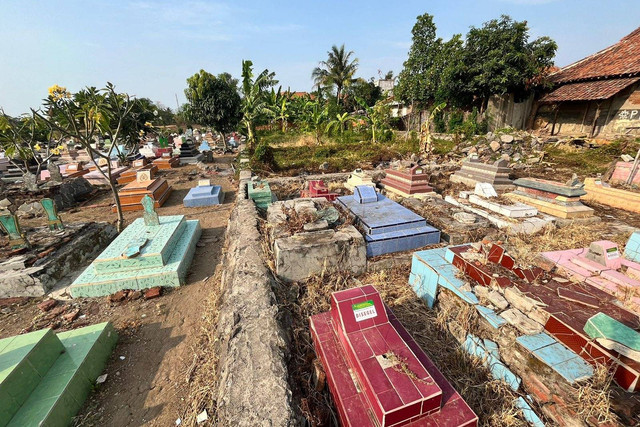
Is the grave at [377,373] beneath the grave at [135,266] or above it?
above

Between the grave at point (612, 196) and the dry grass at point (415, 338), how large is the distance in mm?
6361

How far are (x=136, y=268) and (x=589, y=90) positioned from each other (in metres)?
21.3

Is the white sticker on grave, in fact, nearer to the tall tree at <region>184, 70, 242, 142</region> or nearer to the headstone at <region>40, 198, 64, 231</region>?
the headstone at <region>40, 198, 64, 231</region>

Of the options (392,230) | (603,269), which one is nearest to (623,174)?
(603,269)

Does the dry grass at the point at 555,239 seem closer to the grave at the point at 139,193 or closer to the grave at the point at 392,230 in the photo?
the grave at the point at 392,230

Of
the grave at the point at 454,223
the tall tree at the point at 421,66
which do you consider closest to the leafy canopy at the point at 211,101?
the tall tree at the point at 421,66

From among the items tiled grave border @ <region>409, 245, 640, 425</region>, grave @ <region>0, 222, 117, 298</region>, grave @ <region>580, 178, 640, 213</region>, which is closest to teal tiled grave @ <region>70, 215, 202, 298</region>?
grave @ <region>0, 222, 117, 298</region>

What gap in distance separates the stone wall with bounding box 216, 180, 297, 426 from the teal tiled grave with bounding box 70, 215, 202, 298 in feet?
5.25

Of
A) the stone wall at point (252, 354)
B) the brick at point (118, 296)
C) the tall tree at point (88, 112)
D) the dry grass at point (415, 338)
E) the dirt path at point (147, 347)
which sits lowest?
the dirt path at point (147, 347)

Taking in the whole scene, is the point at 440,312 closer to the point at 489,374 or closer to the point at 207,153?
the point at 489,374

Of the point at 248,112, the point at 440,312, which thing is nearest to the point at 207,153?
the point at 248,112

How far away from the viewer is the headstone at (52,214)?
18.1 feet

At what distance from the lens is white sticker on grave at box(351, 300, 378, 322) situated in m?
2.27

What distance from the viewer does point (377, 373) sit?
1.89 metres
